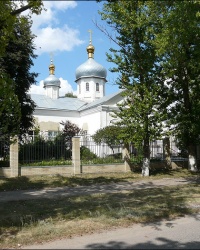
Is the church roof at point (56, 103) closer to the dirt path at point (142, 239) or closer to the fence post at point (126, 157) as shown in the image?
the fence post at point (126, 157)

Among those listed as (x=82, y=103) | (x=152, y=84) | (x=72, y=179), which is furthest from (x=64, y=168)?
(x=82, y=103)

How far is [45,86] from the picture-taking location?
168 ft

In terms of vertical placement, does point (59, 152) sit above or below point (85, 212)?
above

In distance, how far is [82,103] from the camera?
153 ft

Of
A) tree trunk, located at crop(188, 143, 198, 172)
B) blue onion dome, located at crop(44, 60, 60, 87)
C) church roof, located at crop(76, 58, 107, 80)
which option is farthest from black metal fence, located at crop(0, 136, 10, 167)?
blue onion dome, located at crop(44, 60, 60, 87)

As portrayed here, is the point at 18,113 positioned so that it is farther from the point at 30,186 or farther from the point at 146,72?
the point at 146,72

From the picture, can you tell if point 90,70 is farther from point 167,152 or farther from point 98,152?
point 98,152

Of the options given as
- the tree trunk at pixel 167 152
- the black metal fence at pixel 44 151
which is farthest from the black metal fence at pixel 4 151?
the tree trunk at pixel 167 152

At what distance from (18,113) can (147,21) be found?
7.69m

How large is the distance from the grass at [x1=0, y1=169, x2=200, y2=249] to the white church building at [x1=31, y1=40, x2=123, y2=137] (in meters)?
25.1

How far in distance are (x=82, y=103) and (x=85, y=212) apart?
127 feet

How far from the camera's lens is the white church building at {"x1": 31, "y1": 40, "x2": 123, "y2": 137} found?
127 feet

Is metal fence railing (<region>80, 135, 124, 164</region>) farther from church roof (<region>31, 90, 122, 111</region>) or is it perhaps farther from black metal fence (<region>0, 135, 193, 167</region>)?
church roof (<region>31, 90, 122, 111</region>)

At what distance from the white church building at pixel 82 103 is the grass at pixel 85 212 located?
25.1 meters
